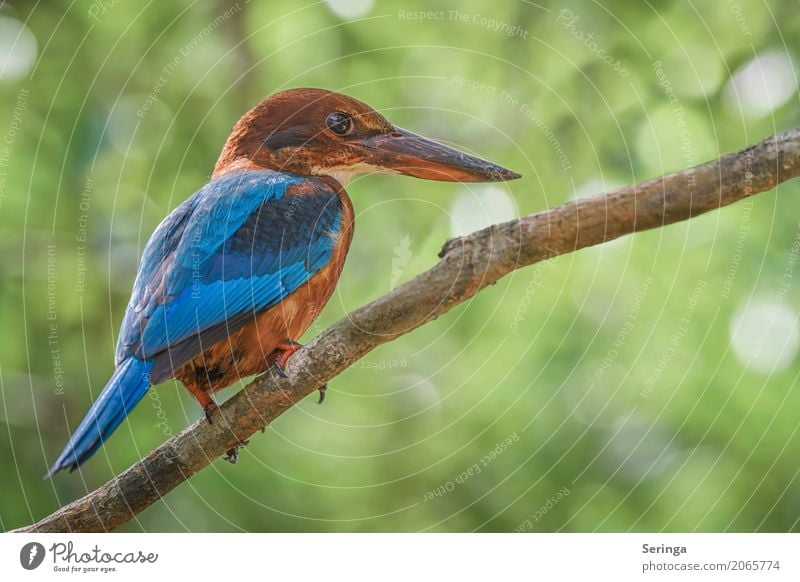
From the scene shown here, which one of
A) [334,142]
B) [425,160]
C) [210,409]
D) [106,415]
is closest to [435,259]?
[425,160]

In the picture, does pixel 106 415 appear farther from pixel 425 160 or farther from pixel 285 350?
pixel 425 160

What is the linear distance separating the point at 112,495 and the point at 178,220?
3.15 ft

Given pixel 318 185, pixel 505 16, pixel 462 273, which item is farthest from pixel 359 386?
pixel 505 16

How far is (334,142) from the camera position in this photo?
3354 millimetres

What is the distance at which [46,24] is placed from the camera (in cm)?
378

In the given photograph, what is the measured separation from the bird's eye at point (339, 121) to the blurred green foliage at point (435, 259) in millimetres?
344

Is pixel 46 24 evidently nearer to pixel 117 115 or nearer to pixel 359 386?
pixel 117 115

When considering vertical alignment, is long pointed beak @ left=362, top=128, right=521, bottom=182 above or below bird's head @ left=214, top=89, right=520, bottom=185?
below

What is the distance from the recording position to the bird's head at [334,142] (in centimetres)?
335

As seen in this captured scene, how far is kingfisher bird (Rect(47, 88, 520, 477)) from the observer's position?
2770 millimetres

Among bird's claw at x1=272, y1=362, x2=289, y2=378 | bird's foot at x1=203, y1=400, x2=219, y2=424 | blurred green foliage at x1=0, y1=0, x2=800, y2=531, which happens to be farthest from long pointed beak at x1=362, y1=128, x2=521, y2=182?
bird's foot at x1=203, y1=400, x2=219, y2=424
